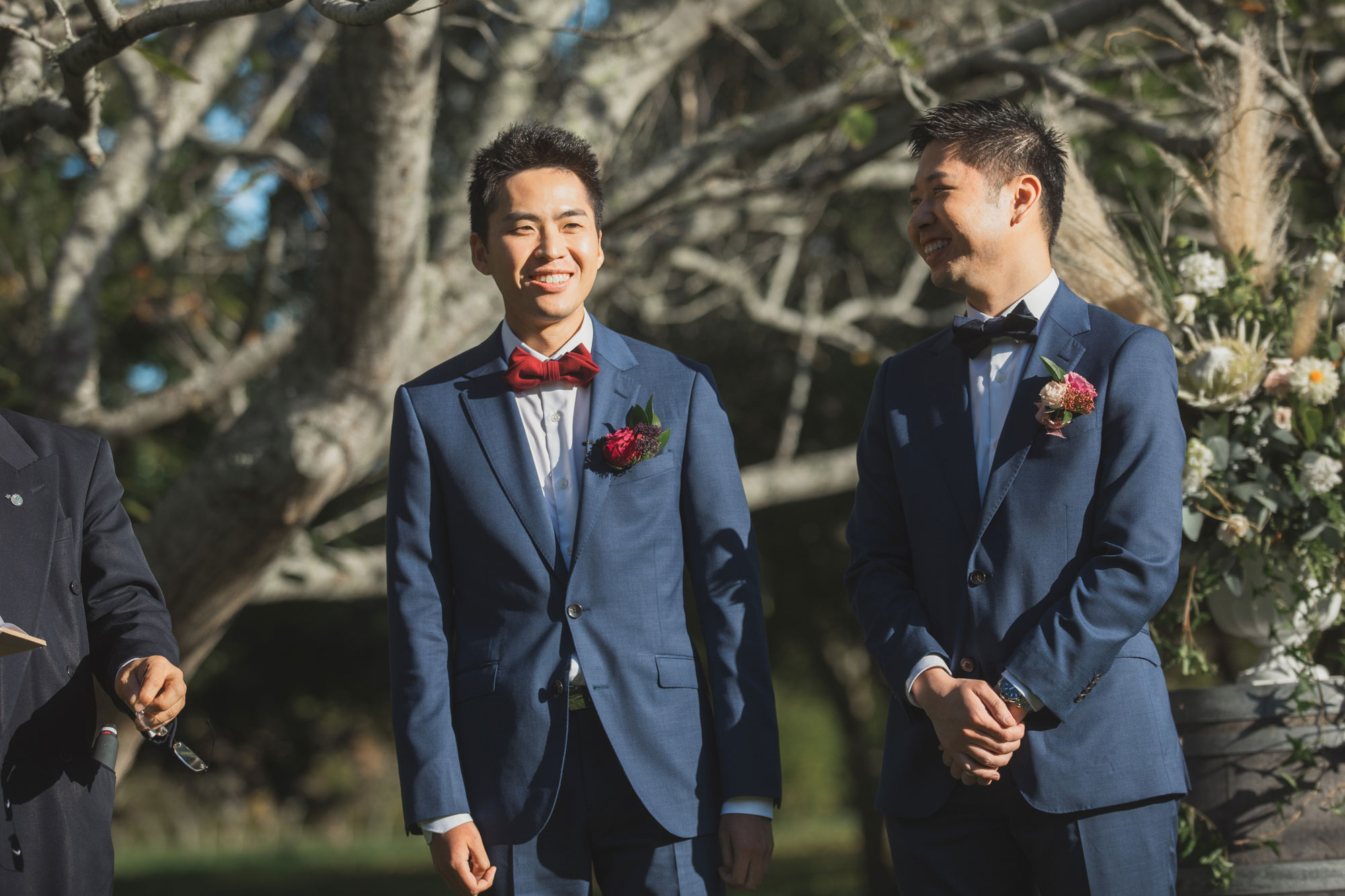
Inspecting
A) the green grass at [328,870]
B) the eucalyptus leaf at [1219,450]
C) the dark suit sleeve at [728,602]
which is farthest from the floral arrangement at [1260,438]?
the green grass at [328,870]

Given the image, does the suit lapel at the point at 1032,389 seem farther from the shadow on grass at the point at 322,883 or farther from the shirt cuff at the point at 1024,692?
the shadow on grass at the point at 322,883

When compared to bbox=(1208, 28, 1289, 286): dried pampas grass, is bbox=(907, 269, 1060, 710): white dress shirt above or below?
below

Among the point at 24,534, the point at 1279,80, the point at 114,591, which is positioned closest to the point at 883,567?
the point at 114,591

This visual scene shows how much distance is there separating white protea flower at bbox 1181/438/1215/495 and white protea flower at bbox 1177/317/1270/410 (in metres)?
0.14

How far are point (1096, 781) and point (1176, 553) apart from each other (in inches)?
18.7

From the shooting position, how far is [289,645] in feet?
41.5

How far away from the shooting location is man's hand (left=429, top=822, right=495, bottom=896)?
7.81 feet

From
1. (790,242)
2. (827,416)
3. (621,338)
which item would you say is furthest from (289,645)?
(621,338)

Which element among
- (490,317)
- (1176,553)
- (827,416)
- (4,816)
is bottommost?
(4,816)

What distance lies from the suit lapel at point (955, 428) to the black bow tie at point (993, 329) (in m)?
0.04

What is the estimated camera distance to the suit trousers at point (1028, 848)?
2.33 metres

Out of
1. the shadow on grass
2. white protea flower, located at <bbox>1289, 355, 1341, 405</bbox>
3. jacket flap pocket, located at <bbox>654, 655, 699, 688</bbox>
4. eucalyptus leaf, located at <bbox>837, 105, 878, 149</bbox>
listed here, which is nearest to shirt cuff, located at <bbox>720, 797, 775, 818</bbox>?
jacket flap pocket, located at <bbox>654, 655, 699, 688</bbox>

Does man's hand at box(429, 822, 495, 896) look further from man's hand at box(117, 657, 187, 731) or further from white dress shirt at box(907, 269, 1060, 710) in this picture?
white dress shirt at box(907, 269, 1060, 710)

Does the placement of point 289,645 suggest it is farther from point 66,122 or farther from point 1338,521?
point 1338,521
